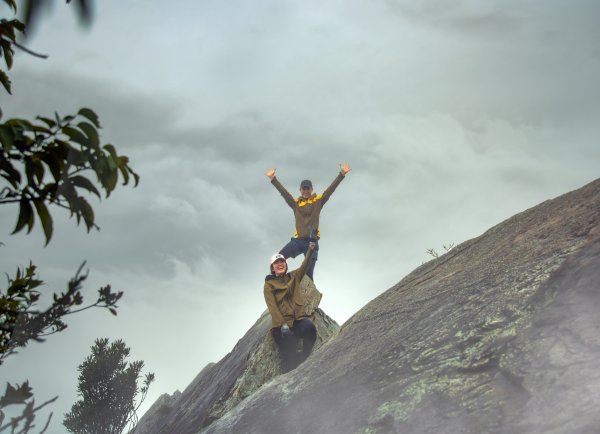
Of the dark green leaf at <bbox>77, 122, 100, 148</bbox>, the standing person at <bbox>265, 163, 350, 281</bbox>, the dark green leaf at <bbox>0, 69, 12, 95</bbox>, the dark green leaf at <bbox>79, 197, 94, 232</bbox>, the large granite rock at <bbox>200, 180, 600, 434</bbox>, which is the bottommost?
the large granite rock at <bbox>200, 180, 600, 434</bbox>

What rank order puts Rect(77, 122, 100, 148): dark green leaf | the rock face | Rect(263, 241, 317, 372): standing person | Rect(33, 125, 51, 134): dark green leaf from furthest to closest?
Rect(263, 241, 317, 372): standing person, the rock face, Rect(33, 125, 51, 134): dark green leaf, Rect(77, 122, 100, 148): dark green leaf

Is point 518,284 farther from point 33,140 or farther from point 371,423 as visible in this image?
point 33,140

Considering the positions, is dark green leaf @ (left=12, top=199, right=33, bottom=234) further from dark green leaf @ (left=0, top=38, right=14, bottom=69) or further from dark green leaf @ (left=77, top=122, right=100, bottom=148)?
dark green leaf @ (left=0, top=38, right=14, bottom=69)

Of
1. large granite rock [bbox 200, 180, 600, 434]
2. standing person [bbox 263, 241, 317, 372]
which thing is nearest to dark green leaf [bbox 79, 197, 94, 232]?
large granite rock [bbox 200, 180, 600, 434]

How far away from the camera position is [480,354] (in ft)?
Answer: 19.9

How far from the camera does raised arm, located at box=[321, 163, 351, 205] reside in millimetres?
14539

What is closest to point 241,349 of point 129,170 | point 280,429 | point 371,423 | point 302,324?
point 302,324

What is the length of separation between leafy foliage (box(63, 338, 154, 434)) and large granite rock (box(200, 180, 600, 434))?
42.4 ft

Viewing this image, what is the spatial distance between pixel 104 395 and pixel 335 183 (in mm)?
11684

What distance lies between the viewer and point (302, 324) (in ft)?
37.5

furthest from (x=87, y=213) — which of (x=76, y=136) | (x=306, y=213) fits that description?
(x=306, y=213)

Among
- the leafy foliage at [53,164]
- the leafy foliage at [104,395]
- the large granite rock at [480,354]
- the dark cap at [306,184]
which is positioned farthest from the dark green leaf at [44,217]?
the leafy foliage at [104,395]

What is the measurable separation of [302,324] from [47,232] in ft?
28.3

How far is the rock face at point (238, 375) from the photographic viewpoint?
1134cm
